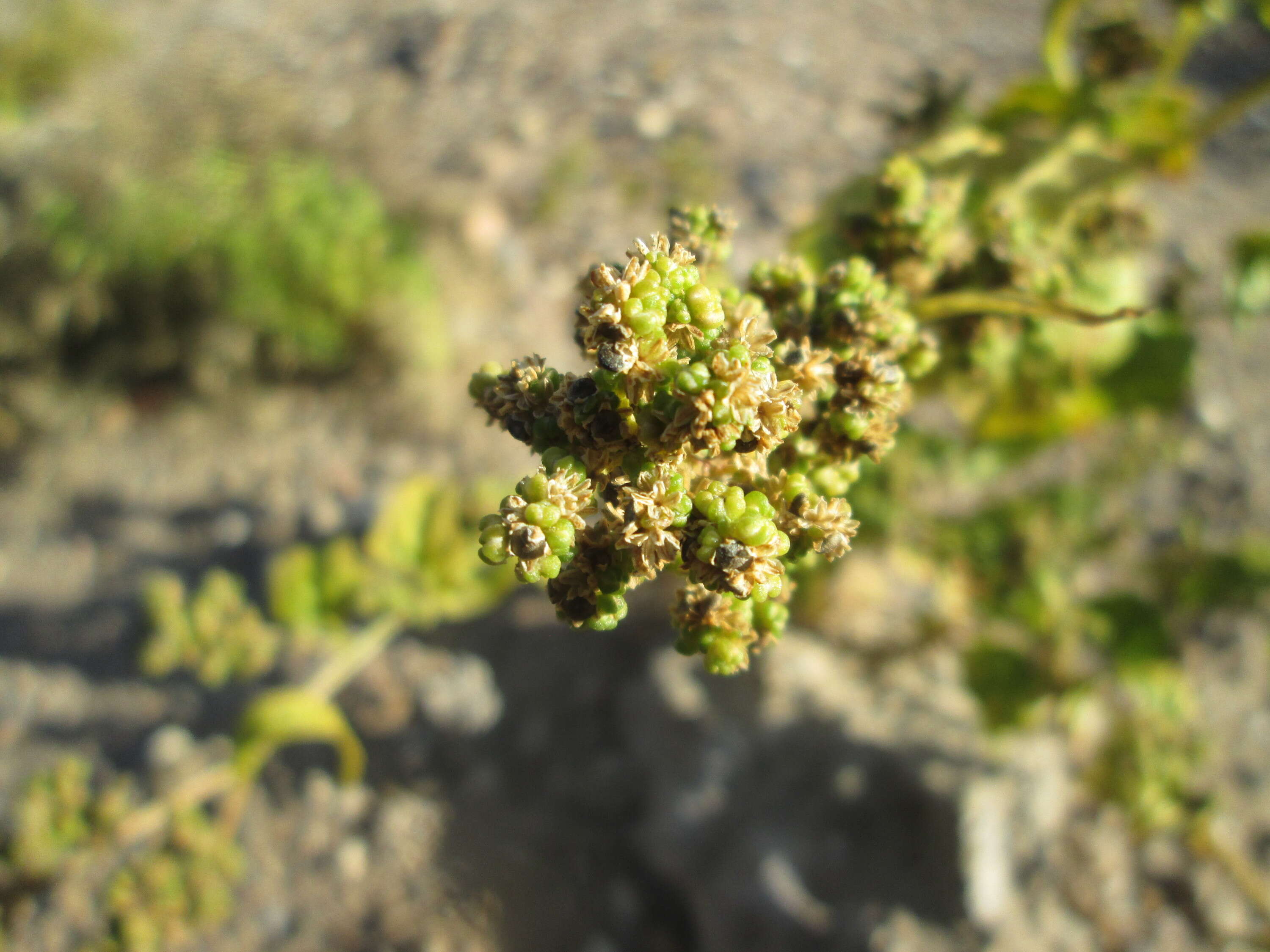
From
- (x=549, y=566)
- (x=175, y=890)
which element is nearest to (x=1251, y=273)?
(x=549, y=566)

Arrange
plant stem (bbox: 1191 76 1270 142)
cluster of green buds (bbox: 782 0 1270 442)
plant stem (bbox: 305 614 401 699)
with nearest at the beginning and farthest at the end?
cluster of green buds (bbox: 782 0 1270 442)
plant stem (bbox: 1191 76 1270 142)
plant stem (bbox: 305 614 401 699)

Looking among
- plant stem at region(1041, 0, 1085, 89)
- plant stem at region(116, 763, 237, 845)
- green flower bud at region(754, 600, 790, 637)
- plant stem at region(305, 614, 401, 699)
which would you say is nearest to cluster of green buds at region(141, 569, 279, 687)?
plant stem at region(116, 763, 237, 845)

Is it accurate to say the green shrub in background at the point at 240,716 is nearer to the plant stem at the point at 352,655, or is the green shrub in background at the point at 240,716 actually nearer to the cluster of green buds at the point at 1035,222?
the plant stem at the point at 352,655

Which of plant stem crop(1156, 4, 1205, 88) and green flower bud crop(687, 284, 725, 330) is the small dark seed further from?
plant stem crop(1156, 4, 1205, 88)

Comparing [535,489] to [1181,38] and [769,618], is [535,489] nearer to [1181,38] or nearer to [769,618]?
[769,618]

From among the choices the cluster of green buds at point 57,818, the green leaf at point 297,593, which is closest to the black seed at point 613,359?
the green leaf at point 297,593

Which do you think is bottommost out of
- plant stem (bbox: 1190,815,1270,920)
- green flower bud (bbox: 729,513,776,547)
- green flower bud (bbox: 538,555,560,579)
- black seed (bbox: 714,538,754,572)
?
green flower bud (bbox: 538,555,560,579)

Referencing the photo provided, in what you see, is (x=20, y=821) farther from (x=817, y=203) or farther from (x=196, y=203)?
(x=817, y=203)
